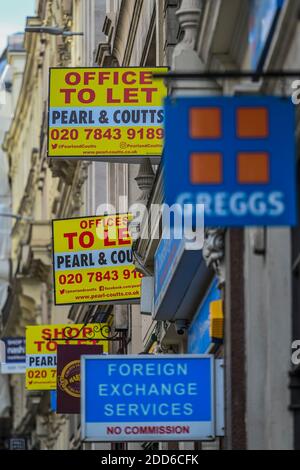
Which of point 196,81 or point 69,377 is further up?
point 69,377

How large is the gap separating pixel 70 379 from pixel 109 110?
250 inches

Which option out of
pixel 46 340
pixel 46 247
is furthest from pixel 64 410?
pixel 46 247

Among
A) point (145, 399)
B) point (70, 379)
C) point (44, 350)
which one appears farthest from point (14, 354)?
point (145, 399)

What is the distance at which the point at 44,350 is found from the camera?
95.6ft

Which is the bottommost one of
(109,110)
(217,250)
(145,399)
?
(145,399)

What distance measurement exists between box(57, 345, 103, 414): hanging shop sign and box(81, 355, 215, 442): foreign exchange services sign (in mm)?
9984

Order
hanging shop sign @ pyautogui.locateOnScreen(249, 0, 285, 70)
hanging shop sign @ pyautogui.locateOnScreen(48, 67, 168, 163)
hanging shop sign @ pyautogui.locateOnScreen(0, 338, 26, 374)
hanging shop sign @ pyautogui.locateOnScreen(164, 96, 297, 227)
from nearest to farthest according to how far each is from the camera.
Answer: hanging shop sign @ pyautogui.locateOnScreen(164, 96, 297, 227)
hanging shop sign @ pyautogui.locateOnScreen(249, 0, 285, 70)
hanging shop sign @ pyautogui.locateOnScreen(48, 67, 168, 163)
hanging shop sign @ pyautogui.locateOnScreen(0, 338, 26, 374)

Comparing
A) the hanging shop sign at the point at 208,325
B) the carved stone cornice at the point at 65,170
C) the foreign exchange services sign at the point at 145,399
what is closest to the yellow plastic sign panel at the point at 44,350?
the hanging shop sign at the point at 208,325

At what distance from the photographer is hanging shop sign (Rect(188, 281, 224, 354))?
14711 mm

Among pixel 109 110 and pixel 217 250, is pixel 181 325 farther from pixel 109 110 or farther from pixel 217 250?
pixel 217 250

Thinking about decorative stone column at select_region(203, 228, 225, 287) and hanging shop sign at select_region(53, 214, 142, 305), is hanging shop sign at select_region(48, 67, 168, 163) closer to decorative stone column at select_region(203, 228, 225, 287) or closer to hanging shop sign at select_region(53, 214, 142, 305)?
hanging shop sign at select_region(53, 214, 142, 305)

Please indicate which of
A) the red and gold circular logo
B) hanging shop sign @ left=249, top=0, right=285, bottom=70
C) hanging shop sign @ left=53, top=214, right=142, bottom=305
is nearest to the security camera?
hanging shop sign @ left=53, top=214, right=142, bottom=305

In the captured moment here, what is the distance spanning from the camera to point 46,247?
50.7 meters
